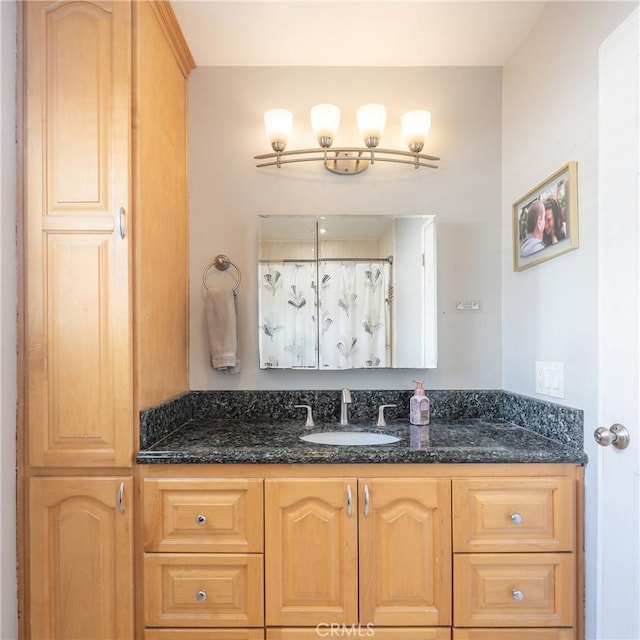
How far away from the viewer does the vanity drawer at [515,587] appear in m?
1.28

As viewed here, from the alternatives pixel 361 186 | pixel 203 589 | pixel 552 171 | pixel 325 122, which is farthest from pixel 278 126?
pixel 203 589

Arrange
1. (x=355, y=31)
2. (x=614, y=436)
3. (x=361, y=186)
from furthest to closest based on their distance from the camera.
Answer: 1. (x=361, y=186)
2. (x=355, y=31)
3. (x=614, y=436)

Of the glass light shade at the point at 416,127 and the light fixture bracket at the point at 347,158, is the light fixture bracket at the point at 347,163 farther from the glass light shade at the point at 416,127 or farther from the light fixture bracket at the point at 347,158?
the glass light shade at the point at 416,127

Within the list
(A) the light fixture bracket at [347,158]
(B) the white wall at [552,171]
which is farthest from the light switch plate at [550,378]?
(A) the light fixture bracket at [347,158]

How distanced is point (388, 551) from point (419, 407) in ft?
1.86

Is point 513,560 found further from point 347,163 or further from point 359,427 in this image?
point 347,163

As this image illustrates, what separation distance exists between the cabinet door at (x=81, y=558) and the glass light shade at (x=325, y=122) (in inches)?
56.4

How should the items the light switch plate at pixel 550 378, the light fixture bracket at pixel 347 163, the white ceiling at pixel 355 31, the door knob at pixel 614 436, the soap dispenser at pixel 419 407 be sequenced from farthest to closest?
the light fixture bracket at pixel 347 163 < the soap dispenser at pixel 419 407 < the white ceiling at pixel 355 31 < the light switch plate at pixel 550 378 < the door knob at pixel 614 436

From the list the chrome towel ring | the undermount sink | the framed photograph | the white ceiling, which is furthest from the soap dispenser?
the white ceiling

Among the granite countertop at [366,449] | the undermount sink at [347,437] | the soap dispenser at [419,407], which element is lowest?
the undermount sink at [347,437]

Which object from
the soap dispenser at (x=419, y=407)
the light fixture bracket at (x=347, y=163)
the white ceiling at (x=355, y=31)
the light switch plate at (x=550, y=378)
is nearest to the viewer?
the light switch plate at (x=550, y=378)

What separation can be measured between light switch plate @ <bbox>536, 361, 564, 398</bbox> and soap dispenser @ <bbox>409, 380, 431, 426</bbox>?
0.41 meters

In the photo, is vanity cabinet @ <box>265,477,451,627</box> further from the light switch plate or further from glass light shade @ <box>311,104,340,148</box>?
glass light shade @ <box>311,104,340,148</box>

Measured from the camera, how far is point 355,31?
1.65 metres
